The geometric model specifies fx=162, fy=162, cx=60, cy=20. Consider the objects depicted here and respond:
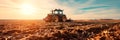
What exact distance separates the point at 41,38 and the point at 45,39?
0.43 m

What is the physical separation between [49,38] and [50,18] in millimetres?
36398

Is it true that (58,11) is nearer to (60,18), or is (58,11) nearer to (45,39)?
(60,18)

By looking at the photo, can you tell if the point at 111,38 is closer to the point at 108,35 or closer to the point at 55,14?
the point at 108,35

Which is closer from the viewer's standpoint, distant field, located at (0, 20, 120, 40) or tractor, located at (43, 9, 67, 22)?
distant field, located at (0, 20, 120, 40)

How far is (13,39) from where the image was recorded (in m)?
16.7

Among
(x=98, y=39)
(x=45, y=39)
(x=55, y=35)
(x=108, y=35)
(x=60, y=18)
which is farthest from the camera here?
(x=60, y=18)

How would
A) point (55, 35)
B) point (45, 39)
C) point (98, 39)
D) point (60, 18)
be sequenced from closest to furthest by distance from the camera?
point (98, 39) → point (45, 39) → point (55, 35) → point (60, 18)

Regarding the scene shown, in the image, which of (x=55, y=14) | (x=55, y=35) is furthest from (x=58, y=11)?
(x=55, y=35)

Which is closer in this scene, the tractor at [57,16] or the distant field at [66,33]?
the distant field at [66,33]

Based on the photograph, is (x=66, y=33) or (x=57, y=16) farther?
(x=57, y=16)

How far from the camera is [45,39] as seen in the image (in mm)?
15875

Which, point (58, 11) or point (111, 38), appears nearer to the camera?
point (111, 38)

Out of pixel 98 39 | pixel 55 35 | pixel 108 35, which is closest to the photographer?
pixel 98 39

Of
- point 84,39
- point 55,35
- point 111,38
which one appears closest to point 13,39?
point 55,35
